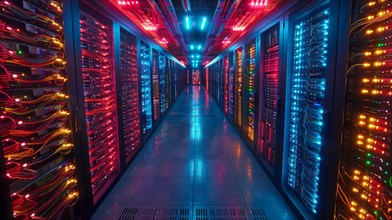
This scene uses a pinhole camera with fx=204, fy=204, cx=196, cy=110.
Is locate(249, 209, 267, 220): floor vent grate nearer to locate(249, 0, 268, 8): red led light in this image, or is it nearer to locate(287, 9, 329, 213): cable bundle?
locate(287, 9, 329, 213): cable bundle

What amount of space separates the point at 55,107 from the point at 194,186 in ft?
6.87

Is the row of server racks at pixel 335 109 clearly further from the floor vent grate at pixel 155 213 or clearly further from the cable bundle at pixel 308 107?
the floor vent grate at pixel 155 213

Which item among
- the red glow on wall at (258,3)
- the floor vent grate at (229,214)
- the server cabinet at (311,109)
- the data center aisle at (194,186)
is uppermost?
the red glow on wall at (258,3)

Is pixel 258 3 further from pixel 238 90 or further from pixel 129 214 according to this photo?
pixel 129 214

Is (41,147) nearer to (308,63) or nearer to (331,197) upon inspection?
(331,197)

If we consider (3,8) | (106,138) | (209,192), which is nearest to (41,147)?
(3,8)

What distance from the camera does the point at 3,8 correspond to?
137cm

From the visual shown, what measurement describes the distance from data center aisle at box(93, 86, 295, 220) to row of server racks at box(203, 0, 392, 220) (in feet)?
1.50

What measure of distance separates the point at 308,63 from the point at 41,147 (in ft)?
8.58

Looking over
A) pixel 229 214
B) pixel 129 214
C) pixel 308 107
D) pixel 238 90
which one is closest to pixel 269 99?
pixel 308 107

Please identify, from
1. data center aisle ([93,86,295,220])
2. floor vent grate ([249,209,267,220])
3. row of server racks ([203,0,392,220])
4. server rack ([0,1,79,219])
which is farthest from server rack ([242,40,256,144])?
server rack ([0,1,79,219])

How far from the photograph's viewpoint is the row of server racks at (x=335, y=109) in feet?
4.35

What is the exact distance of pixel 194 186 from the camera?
3.05 m

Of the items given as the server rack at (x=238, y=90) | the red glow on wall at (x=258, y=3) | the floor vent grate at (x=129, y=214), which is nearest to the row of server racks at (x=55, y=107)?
the floor vent grate at (x=129, y=214)
